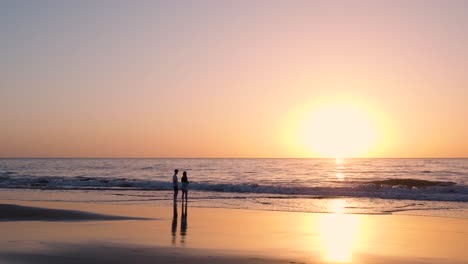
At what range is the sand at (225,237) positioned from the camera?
12.5 m

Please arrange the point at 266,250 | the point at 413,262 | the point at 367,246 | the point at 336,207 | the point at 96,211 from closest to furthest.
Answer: the point at 413,262 → the point at 266,250 → the point at 367,246 → the point at 96,211 → the point at 336,207

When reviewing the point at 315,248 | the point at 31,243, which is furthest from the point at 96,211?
the point at 315,248

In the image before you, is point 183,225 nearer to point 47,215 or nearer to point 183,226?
point 183,226

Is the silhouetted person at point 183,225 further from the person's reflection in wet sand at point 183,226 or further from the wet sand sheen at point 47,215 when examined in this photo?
the wet sand sheen at point 47,215

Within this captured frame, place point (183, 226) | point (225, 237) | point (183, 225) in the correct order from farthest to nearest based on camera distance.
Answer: point (183, 225) < point (183, 226) < point (225, 237)

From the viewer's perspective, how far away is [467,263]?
12.3m

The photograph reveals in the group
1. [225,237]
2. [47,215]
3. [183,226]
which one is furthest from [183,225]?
[47,215]

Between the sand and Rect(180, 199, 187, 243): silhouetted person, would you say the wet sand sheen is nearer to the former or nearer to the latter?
the sand

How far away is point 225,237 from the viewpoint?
15.5 meters

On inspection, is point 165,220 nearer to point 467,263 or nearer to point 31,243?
point 31,243

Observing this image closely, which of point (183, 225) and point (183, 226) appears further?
point (183, 225)

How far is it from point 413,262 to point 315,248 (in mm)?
2462

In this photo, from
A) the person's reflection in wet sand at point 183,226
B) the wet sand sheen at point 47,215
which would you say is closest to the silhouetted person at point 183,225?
the person's reflection in wet sand at point 183,226

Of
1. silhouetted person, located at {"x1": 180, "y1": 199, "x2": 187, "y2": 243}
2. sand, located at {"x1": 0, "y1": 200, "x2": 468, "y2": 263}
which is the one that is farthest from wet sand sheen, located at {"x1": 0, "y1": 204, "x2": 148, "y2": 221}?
silhouetted person, located at {"x1": 180, "y1": 199, "x2": 187, "y2": 243}
